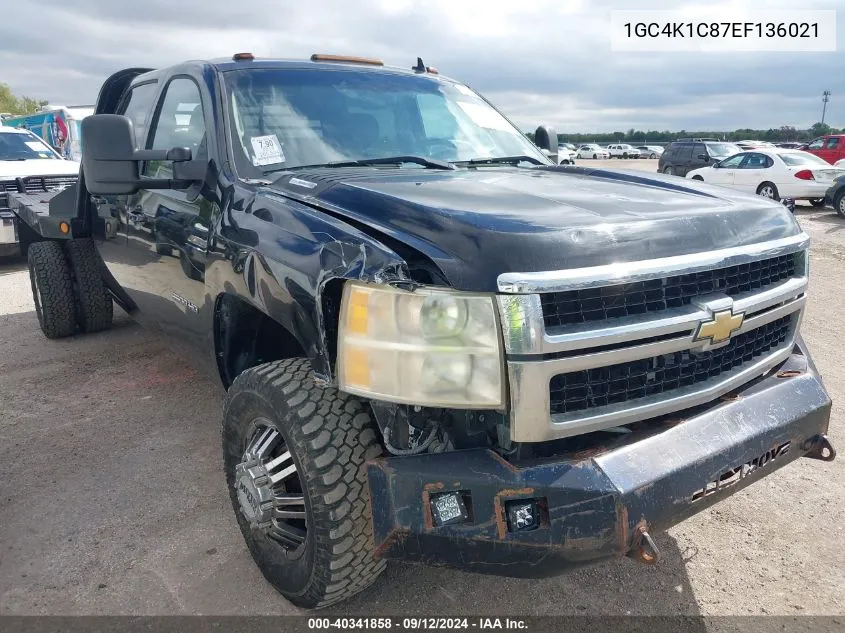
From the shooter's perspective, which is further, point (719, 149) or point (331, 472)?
point (719, 149)

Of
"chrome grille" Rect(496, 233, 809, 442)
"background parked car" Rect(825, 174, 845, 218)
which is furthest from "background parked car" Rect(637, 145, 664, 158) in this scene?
"chrome grille" Rect(496, 233, 809, 442)

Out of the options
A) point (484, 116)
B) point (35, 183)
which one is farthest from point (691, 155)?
point (484, 116)

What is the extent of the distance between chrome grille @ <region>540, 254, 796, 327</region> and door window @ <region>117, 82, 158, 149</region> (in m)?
2.68

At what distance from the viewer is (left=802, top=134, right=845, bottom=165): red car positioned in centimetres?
2108

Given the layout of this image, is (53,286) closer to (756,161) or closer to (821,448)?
(821,448)

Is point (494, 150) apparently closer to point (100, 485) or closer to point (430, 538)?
point (430, 538)

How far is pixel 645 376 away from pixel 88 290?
4.77 metres

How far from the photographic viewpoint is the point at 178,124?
3.47 metres

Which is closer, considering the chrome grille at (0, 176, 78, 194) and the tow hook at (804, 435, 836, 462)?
the tow hook at (804, 435, 836, 462)

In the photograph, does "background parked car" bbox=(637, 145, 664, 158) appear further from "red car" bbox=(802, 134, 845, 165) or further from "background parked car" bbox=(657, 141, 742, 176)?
"red car" bbox=(802, 134, 845, 165)

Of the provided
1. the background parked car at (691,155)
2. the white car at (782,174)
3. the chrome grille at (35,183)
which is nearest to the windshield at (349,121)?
the chrome grille at (35,183)

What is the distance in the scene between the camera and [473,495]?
193 cm

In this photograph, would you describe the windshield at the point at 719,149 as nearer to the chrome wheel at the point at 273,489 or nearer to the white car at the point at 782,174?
the white car at the point at 782,174

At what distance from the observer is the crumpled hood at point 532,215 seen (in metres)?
1.91
